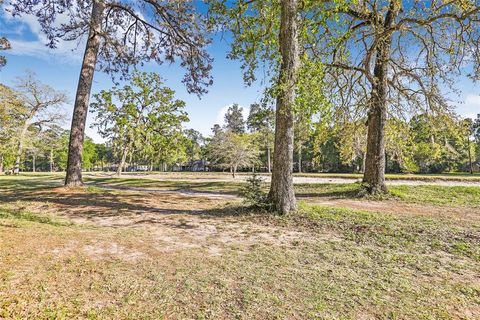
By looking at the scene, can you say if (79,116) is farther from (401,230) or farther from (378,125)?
(378,125)

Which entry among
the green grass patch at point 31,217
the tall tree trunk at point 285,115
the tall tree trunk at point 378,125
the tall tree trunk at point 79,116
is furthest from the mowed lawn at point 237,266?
the tall tree trunk at point 378,125

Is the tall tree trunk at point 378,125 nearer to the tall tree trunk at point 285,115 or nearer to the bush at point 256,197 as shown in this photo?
the tall tree trunk at point 285,115

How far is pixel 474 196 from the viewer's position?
10.5 m

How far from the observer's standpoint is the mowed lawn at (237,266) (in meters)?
2.50

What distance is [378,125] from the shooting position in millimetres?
10703

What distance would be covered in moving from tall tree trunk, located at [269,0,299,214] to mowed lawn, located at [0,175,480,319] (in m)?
0.62

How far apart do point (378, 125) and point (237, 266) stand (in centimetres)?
A: 945

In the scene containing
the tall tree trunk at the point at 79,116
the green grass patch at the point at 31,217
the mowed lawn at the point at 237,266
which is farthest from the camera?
the tall tree trunk at the point at 79,116

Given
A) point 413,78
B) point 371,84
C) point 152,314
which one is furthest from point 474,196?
point 152,314

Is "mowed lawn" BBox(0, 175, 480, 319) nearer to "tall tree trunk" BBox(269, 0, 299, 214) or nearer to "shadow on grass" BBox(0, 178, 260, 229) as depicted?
"shadow on grass" BBox(0, 178, 260, 229)

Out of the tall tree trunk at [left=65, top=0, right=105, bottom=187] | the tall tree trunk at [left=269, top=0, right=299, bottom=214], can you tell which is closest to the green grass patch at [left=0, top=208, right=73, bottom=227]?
the tall tree trunk at [left=65, top=0, right=105, bottom=187]

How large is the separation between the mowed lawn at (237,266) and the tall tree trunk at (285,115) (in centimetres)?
62

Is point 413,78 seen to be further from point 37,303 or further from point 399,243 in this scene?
point 37,303

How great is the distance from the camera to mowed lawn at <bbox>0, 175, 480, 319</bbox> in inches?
98.3
